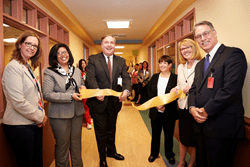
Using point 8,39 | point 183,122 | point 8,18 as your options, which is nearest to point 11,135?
point 8,39

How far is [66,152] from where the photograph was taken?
194 centimetres

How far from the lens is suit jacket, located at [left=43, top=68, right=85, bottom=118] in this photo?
1.77 metres

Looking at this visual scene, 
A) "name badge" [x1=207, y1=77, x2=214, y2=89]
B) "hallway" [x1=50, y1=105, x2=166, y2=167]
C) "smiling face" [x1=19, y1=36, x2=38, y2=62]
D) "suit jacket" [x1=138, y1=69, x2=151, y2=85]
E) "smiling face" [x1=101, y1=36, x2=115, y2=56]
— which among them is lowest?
"hallway" [x1=50, y1=105, x2=166, y2=167]

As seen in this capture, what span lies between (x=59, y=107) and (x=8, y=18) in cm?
157

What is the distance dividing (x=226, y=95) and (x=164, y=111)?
3.98 feet

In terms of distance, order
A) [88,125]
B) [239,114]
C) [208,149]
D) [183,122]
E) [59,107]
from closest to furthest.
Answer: [239,114] → [208,149] → [59,107] → [183,122] → [88,125]

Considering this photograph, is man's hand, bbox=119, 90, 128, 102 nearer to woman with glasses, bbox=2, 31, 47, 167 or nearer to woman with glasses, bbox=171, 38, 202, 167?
woman with glasses, bbox=171, 38, 202, 167

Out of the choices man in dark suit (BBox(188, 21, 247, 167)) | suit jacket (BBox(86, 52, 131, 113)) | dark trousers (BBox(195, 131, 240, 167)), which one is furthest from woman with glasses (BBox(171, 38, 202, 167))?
suit jacket (BBox(86, 52, 131, 113))

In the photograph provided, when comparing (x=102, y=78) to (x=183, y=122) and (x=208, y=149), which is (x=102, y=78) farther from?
(x=208, y=149)

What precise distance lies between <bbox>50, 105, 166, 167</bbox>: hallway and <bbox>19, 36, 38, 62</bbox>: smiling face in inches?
74.9

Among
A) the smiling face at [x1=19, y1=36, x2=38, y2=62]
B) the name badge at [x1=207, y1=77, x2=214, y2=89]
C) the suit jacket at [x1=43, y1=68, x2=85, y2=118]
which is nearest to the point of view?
the name badge at [x1=207, y1=77, x2=214, y2=89]

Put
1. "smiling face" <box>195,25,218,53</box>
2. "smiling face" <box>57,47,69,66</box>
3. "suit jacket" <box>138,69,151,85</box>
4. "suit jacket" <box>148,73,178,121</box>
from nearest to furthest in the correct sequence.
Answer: "smiling face" <box>195,25,218,53</box> < "smiling face" <box>57,47,69,66</box> < "suit jacket" <box>148,73,178,121</box> < "suit jacket" <box>138,69,151,85</box>

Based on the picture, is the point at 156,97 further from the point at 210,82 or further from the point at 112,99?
the point at 210,82

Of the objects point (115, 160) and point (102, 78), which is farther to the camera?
point (115, 160)
